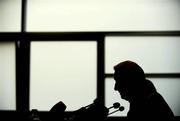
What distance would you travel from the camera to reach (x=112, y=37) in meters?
4.31

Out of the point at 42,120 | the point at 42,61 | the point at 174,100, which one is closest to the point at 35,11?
the point at 42,61

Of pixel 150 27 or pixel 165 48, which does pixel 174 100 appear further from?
pixel 150 27

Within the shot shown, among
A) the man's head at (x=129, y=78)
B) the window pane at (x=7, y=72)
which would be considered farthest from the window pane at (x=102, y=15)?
the man's head at (x=129, y=78)

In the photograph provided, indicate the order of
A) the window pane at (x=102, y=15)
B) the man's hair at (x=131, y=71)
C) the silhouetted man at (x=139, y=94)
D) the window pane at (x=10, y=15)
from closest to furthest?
the silhouetted man at (x=139, y=94), the man's hair at (x=131, y=71), the window pane at (x=102, y=15), the window pane at (x=10, y=15)

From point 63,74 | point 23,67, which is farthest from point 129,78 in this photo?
point 23,67

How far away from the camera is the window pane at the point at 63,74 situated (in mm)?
4309

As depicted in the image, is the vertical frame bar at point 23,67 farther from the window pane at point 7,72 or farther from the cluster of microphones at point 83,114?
the cluster of microphones at point 83,114

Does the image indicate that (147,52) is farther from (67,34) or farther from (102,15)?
(67,34)

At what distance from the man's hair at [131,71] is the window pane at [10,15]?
8.34 feet

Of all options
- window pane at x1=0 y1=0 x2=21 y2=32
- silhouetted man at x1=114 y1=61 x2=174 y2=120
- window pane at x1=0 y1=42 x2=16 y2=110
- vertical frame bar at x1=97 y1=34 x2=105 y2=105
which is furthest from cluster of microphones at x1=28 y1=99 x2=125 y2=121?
window pane at x1=0 y1=0 x2=21 y2=32

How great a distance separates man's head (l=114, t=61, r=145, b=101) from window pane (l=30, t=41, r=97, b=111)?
210 cm

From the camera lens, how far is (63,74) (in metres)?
4.36

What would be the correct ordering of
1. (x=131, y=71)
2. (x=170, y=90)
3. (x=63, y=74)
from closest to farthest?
(x=131, y=71) < (x=170, y=90) < (x=63, y=74)

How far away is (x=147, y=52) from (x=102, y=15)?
0.74 meters
